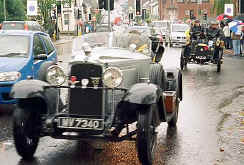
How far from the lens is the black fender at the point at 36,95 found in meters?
6.47

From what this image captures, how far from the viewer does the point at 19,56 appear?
1075 cm

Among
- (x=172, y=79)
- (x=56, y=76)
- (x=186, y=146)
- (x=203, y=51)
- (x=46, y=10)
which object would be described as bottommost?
(x=186, y=146)

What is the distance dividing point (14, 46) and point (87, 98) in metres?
5.22

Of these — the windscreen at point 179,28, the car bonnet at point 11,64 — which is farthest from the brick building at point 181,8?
the car bonnet at point 11,64

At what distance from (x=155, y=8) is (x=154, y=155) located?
15112 cm

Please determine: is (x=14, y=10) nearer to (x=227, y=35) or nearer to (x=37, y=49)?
(x=227, y=35)

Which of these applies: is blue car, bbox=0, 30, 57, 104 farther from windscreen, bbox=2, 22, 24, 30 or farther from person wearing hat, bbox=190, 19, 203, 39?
windscreen, bbox=2, 22, 24, 30

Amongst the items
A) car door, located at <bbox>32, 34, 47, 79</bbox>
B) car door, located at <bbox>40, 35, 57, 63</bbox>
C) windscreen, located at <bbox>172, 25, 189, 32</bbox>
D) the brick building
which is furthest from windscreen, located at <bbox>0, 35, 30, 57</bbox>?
the brick building

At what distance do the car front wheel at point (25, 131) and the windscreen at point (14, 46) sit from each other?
445cm

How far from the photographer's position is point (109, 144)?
7.57 m

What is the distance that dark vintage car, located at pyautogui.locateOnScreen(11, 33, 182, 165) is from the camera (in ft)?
20.2

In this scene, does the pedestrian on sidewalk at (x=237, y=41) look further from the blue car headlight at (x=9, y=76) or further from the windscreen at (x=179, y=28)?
the blue car headlight at (x=9, y=76)

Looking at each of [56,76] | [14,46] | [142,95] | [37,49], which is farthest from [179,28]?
[142,95]

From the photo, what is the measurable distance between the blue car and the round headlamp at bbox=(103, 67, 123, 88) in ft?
10.1
